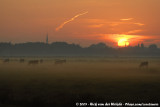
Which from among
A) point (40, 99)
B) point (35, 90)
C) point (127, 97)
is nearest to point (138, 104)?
point (127, 97)

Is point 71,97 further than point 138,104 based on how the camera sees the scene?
Yes

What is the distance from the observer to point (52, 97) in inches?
747

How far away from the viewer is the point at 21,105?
1788cm

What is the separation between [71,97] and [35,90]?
16.8ft

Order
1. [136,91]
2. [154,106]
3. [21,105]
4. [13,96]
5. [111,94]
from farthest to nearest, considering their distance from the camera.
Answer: [136,91]
[111,94]
[13,96]
[21,105]
[154,106]

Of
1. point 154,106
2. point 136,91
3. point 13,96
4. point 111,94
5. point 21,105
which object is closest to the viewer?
point 154,106

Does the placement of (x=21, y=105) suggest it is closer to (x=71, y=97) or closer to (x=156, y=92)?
(x=71, y=97)

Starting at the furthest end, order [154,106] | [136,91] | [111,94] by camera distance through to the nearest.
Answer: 1. [136,91]
2. [111,94]
3. [154,106]

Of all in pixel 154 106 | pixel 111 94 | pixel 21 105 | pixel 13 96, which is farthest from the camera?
pixel 111 94

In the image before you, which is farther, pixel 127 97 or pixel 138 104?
pixel 127 97

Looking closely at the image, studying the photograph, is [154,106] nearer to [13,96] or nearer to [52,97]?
[52,97]

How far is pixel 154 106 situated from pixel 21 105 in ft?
29.4

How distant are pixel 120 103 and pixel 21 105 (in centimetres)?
682

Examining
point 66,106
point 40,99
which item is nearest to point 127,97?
point 66,106
